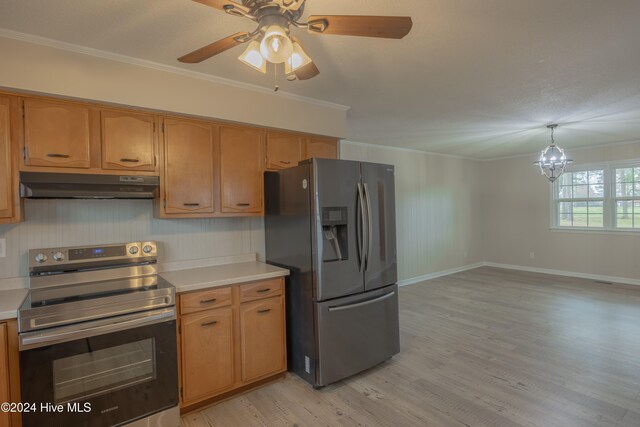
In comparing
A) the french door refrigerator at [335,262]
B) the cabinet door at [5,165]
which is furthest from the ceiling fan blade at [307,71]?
the cabinet door at [5,165]

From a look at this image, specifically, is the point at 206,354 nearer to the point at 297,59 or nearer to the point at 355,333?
the point at 355,333

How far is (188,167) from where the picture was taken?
2598 mm

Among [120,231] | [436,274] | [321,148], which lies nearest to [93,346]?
[120,231]

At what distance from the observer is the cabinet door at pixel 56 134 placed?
2.06 m

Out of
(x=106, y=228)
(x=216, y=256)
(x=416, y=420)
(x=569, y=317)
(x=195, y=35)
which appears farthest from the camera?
(x=569, y=317)

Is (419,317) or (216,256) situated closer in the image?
(216,256)

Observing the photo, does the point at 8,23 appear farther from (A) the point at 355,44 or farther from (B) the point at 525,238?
(B) the point at 525,238

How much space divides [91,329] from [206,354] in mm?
753

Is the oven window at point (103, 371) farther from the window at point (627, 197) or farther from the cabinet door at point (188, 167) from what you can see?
the window at point (627, 197)

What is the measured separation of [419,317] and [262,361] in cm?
236

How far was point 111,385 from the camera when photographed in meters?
1.96

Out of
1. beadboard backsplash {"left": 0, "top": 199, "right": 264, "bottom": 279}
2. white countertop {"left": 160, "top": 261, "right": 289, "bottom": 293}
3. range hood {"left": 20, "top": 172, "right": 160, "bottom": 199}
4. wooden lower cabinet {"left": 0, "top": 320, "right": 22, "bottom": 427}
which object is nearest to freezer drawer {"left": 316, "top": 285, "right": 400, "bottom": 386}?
white countertop {"left": 160, "top": 261, "right": 289, "bottom": 293}

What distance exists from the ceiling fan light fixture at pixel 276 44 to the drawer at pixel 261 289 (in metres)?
1.67

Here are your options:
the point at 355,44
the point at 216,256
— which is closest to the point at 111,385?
the point at 216,256
